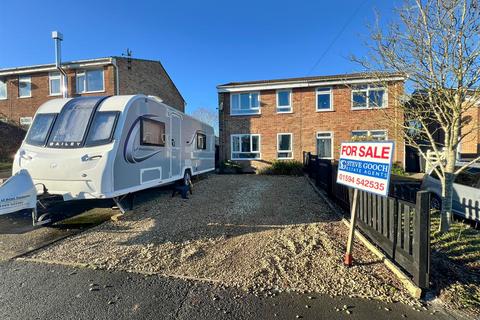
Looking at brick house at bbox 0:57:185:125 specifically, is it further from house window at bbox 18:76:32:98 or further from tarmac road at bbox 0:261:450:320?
tarmac road at bbox 0:261:450:320

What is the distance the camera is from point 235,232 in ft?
17.3

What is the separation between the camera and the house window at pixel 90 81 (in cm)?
1870

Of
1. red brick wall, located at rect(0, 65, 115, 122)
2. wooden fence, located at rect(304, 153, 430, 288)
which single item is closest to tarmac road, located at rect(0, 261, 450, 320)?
wooden fence, located at rect(304, 153, 430, 288)

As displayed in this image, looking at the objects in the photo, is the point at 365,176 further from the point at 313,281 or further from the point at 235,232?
the point at 235,232

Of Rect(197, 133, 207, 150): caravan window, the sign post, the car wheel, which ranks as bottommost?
the car wheel

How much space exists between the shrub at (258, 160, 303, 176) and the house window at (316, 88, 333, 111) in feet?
13.0

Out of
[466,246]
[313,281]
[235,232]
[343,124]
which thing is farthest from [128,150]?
[343,124]

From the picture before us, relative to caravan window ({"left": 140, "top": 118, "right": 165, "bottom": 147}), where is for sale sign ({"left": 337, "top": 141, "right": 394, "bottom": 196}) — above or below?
below

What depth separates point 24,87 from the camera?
20.4 meters

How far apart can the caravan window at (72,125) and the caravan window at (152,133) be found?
3.80 ft

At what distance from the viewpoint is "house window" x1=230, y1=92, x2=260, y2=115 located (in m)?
18.3

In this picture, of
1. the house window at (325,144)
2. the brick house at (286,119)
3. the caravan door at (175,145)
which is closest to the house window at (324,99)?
the brick house at (286,119)

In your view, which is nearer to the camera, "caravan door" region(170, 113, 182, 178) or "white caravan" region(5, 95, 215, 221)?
"white caravan" region(5, 95, 215, 221)

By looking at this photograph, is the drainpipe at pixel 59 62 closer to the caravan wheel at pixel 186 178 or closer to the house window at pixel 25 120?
the house window at pixel 25 120
